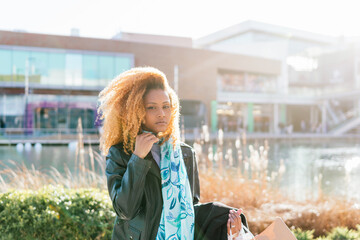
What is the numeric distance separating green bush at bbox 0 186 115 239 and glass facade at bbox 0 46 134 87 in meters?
24.4

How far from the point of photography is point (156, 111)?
64.9 inches

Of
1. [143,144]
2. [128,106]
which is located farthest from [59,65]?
[143,144]

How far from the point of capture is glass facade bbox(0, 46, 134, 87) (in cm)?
2731

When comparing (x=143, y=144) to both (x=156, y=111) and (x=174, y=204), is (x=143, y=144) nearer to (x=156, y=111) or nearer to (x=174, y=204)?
(x=156, y=111)

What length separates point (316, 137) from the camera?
2850 cm

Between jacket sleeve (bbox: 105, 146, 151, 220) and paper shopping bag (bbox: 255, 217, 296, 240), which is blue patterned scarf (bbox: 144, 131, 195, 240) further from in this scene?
paper shopping bag (bbox: 255, 217, 296, 240)

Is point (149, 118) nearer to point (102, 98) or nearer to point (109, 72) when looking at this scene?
point (102, 98)

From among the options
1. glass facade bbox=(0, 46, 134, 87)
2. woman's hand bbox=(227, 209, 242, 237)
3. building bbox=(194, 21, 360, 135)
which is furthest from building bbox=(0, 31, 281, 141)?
woman's hand bbox=(227, 209, 242, 237)

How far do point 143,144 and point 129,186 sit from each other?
20 cm

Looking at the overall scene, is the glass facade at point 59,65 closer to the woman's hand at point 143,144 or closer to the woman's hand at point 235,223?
the woman's hand at point 143,144

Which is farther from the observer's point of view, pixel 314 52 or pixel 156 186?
pixel 314 52

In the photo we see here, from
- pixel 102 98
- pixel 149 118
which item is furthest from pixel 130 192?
pixel 102 98

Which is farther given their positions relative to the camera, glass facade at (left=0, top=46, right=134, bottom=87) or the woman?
glass facade at (left=0, top=46, right=134, bottom=87)

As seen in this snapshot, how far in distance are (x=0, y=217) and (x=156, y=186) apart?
7.12ft
